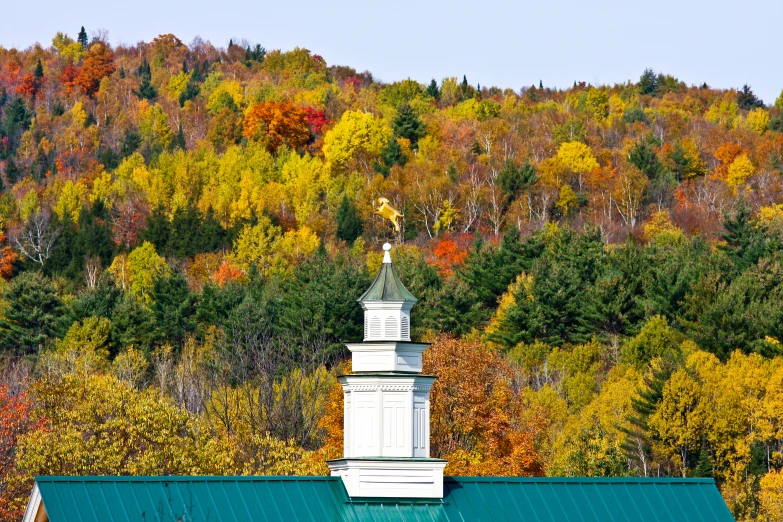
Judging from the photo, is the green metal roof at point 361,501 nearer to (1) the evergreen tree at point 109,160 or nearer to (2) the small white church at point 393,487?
(2) the small white church at point 393,487

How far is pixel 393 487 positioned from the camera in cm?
3266

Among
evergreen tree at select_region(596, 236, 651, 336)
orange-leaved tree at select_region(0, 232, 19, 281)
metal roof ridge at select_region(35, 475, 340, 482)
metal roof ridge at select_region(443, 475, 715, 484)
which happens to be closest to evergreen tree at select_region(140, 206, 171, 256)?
orange-leaved tree at select_region(0, 232, 19, 281)

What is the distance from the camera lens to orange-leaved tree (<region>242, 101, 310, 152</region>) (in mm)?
177750

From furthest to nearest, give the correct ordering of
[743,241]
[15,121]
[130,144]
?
[15,121] < [130,144] < [743,241]

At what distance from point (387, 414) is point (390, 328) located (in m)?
1.59

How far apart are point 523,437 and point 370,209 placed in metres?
85.6

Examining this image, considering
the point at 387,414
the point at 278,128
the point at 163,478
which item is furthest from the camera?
the point at 278,128

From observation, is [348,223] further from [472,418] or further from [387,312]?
[387,312]

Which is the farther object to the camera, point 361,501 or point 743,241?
point 743,241

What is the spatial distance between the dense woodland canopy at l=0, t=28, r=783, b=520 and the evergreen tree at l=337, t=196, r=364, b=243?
16 cm

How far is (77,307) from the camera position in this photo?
100312 millimetres

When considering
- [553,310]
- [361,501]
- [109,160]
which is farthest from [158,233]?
[361,501]

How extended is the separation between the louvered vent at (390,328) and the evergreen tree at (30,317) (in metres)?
67.7

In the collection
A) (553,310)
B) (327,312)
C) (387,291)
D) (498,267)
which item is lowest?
(553,310)
